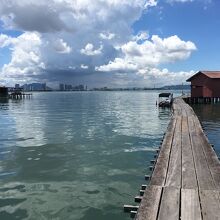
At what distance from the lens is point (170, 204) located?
7953 millimetres

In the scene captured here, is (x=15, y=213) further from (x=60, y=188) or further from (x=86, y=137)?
(x=86, y=137)

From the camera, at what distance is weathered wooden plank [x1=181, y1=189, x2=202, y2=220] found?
7.32m

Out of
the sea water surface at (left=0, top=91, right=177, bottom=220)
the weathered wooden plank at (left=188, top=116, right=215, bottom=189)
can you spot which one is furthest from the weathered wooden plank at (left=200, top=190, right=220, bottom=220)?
the sea water surface at (left=0, top=91, right=177, bottom=220)

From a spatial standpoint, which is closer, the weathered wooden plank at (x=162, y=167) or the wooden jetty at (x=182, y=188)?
the wooden jetty at (x=182, y=188)

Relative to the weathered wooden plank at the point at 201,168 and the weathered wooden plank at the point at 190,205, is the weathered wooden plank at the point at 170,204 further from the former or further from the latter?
the weathered wooden plank at the point at 201,168

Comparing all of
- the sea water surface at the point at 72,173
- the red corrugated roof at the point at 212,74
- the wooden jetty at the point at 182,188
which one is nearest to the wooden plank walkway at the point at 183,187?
the wooden jetty at the point at 182,188

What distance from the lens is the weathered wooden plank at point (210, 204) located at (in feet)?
24.2

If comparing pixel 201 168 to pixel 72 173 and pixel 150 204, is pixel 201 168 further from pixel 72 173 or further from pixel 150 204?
pixel 72 173

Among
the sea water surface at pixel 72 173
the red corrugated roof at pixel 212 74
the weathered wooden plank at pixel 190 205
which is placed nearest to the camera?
the weathered wooden plank at pixel 190 205

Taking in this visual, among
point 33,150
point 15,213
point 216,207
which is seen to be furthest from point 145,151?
point 216,207

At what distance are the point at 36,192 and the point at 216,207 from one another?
7750mm

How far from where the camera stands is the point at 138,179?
14.8 metres

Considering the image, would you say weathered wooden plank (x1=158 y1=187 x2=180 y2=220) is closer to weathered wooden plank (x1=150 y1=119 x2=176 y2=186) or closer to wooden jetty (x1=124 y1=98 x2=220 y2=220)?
wooden jetty (x1=124 y1=98 x2=220 y2=220)

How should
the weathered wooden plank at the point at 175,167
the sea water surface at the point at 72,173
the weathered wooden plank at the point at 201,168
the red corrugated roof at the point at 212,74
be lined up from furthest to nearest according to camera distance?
the red corrugated roof at the point at 212,74
the sea water surface at the point at 72,173
the weathered wooden plank at the point at 175,167
the weathered wooden plank at the point at 201,168
